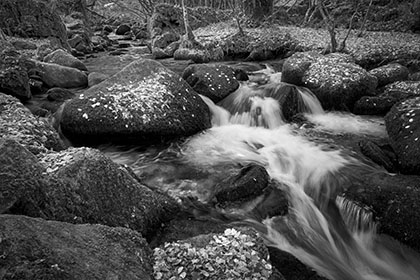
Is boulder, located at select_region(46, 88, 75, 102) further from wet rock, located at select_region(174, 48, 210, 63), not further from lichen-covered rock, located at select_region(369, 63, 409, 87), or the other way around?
lichen-covered rock, located at select_region(369, 63, 409, 87)

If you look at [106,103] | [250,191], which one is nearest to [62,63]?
[106,103]

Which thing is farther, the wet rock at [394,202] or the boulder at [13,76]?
the boulder at [13,76]

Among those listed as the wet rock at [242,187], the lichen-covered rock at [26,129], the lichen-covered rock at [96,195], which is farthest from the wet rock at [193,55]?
the lichen-covered rock at [96,195]

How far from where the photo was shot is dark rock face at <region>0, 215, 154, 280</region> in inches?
77.0

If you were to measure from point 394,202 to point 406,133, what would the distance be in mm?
2192

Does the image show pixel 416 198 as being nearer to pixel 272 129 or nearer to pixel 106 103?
pixel 272 129

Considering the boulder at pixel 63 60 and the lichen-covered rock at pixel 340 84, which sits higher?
the lichen-covered rock at pixel 340 84

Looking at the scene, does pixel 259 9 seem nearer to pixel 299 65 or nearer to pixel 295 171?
pixel 299 65

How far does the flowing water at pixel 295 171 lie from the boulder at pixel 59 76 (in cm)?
530

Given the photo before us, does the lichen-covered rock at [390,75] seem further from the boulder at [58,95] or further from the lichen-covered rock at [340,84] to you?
A: the boulder at [58,95]

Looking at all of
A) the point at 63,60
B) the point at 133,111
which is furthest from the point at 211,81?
the point at 63,60

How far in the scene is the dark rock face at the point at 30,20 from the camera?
68.7ft

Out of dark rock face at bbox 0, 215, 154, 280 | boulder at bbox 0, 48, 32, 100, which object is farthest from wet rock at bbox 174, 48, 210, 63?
dark rock face at bbox 0, 215, 154, 280

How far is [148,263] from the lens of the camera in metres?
2.74
